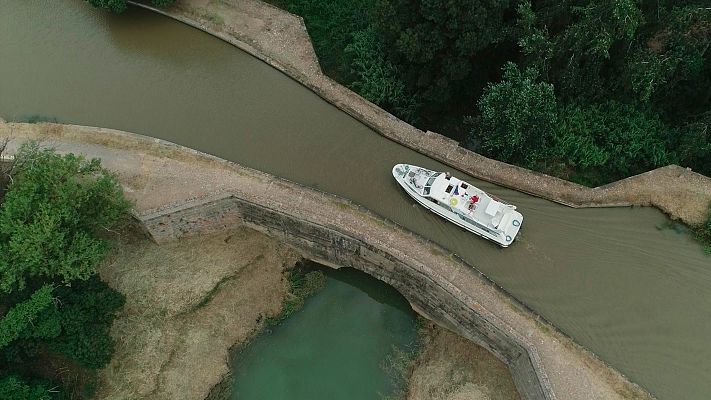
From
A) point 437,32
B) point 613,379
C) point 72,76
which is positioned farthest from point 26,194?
point 613,379

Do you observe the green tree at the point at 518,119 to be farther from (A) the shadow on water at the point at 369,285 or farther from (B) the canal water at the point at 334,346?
(B) the canal water at the point at 334,346

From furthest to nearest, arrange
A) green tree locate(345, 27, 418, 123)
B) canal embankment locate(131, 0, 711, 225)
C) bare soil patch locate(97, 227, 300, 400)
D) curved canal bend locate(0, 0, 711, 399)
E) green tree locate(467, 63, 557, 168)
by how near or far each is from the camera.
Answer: green tree locate(345, 27, 418, 123) < canal embankment locate(131, 0, 711, 225) < green tree locate(467, 63, 557, 168) < bare soil patch locate(97, 227, 300, 400) < curved canal bend locate(0, 0, 711, 399)

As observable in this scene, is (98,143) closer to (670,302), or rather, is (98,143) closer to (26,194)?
(26,194)

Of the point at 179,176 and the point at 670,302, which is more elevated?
the point at 670,302

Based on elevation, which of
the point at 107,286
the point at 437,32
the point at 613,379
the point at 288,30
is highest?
the point at 437,32

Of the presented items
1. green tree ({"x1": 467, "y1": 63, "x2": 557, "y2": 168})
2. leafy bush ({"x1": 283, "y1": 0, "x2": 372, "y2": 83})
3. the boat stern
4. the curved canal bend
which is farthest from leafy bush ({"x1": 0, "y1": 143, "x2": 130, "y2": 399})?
green tree ({"x1": 467, "y1": 63, "x2": 557, "y2": 168})

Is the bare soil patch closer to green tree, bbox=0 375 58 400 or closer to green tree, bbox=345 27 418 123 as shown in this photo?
green tree, bbox=0 375 58 400

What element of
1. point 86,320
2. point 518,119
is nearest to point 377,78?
point 518,119
